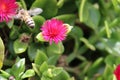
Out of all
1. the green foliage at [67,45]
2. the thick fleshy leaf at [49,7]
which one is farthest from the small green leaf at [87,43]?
the thick fleshy leaf at [49,7]

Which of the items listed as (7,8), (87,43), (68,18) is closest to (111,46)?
(87,43)

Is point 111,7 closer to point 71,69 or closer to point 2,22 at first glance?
point 71,69

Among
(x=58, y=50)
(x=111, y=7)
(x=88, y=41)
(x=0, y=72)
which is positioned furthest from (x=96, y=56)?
(x=0, y=72)

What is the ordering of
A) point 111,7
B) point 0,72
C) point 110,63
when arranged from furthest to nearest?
point 111,7
point 110,63
point 0,72

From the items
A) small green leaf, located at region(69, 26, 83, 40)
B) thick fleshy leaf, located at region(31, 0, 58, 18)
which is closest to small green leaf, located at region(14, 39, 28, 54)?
thick fleshy leaf, located at region(31, 0, 58, 18)

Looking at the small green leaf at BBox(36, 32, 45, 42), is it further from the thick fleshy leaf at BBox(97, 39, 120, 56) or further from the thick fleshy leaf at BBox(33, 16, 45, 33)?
the thick fleshy leaf at BBox(97, 39, 120, 56)

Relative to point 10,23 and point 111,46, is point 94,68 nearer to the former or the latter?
point 111,46

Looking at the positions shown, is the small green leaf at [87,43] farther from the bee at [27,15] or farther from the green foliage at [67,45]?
the bee at [27,15]
